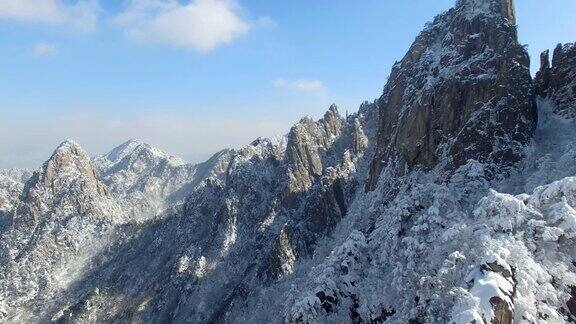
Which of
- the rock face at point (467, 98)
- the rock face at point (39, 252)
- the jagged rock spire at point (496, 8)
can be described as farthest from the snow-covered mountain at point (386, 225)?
the rock face at point (39, 252)

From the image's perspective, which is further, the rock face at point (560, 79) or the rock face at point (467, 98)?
the rock face at point (467, 98)

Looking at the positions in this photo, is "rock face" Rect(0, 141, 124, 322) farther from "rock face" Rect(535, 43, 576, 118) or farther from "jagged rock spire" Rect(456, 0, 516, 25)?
"rock face" Rect(535, 43, 576, 118)

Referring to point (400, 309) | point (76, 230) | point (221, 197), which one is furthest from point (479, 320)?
point (76, 230)

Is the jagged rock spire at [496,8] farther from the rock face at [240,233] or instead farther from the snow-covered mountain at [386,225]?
the rock face at [240,233]

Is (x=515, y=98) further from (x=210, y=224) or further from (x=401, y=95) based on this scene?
(x=210, y=224)

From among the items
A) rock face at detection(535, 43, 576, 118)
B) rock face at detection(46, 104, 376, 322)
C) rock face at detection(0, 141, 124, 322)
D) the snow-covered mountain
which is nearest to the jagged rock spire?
the snow-covered mountain

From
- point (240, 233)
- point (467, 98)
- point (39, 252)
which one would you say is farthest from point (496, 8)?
point (39, 252)
